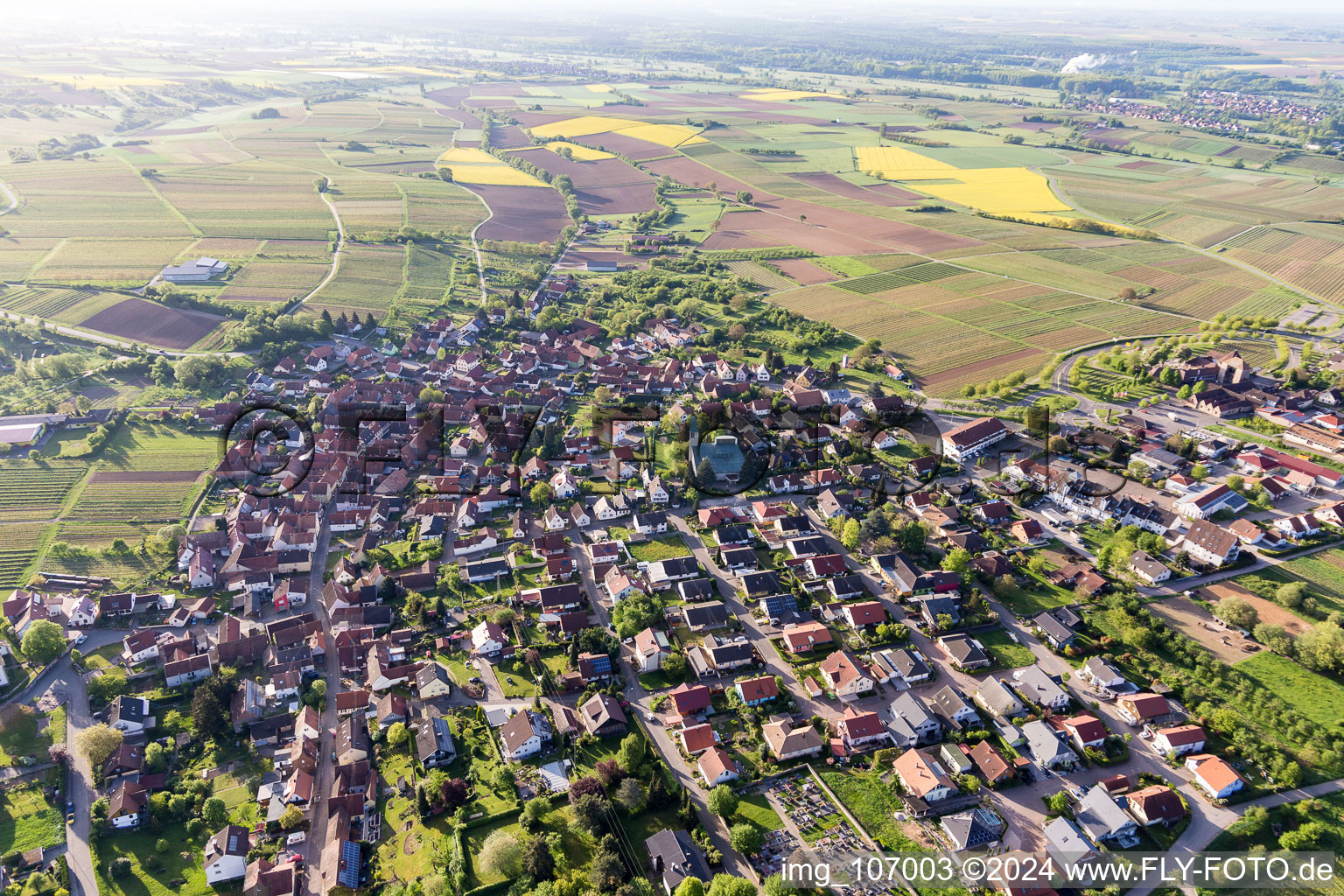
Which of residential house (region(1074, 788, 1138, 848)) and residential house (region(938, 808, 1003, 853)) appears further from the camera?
residential house (region(1074, 788, 1138, 848))

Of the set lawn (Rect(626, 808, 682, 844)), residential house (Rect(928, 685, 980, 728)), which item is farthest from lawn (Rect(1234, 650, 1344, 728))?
lawn (Rect(626, 808, 682, 844))

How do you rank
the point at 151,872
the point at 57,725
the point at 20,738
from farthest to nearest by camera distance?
1. the point at 57,725
2. the point at 20,738
3. the point at 151,872

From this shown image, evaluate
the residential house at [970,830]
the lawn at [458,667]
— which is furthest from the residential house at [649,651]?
the residential house at [970,830]

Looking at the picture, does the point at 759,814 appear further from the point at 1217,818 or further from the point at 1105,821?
the point at 1217,818

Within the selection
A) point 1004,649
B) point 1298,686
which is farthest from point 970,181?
point 1004,649

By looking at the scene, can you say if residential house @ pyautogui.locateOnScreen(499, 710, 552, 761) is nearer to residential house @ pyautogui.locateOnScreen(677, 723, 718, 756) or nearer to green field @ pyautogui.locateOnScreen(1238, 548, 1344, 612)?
residential house @ pyautogui.locateOnScreen(677, 723, 718, 756)

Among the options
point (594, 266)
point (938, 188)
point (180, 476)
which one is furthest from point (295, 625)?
point (938, 188)

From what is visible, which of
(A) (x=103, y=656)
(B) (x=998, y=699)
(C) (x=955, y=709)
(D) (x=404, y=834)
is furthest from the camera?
(A) (x=103, y=656)
